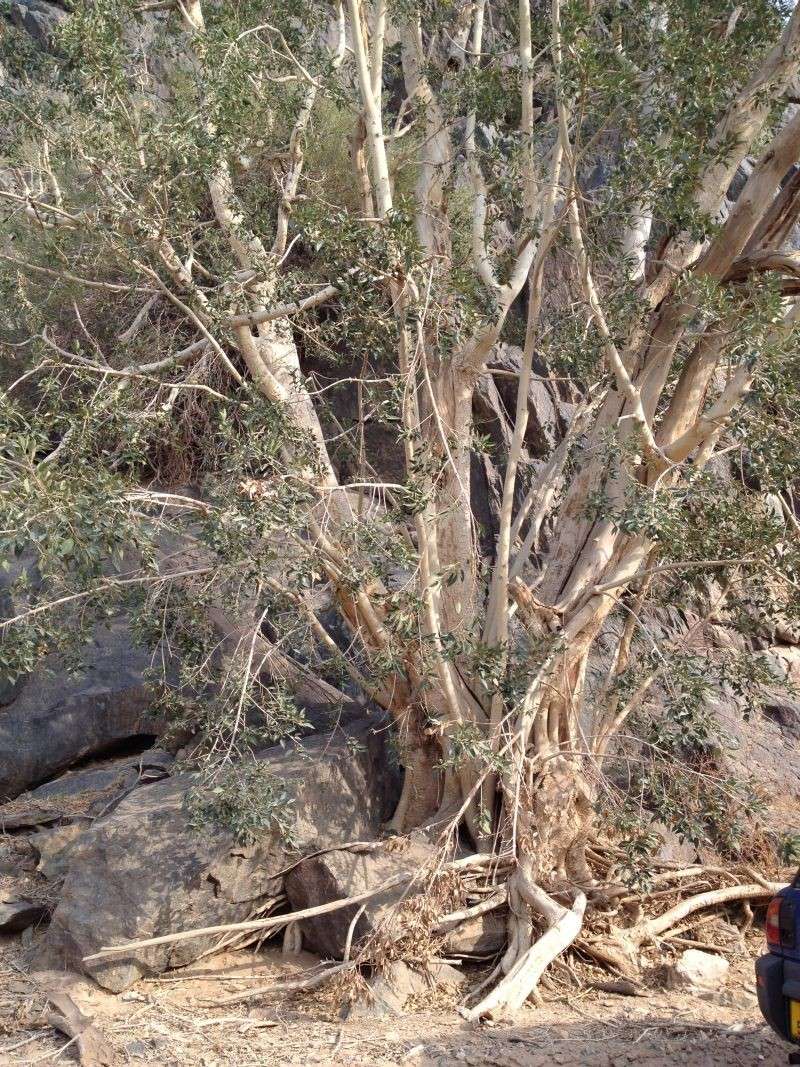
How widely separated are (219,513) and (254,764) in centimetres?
177

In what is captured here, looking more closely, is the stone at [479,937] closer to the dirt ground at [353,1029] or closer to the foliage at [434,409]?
the dirt ground at [353,1029]

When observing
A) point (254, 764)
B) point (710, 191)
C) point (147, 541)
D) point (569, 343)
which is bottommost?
point (254, 764)

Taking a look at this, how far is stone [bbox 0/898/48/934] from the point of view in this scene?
7.64 metres

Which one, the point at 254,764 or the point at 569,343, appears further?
the point at 569,343

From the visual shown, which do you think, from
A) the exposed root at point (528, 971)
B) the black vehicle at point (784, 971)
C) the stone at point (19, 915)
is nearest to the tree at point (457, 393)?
the exposed root at point (528, 971)

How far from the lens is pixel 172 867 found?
24.0ft

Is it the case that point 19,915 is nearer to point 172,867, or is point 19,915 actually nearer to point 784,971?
point 172,867

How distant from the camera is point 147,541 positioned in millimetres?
6504

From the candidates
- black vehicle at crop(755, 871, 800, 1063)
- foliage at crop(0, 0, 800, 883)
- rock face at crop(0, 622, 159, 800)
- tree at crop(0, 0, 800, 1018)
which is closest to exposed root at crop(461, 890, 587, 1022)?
tree at crop(0, 0, 800, 1018)

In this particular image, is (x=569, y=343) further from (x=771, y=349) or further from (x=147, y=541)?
(x=147, y=541)

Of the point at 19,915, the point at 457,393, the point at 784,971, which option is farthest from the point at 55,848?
the point at 784,971

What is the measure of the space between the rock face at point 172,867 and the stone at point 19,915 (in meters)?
0.61

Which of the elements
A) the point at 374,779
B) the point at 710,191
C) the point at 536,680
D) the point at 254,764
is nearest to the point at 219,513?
the point at 254,764

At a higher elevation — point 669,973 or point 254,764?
point 254,764
